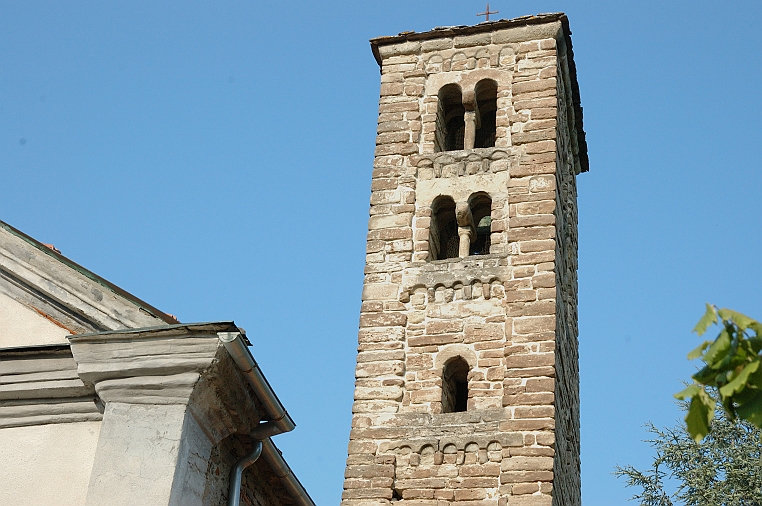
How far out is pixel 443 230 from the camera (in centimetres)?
1619

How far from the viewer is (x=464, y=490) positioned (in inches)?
523

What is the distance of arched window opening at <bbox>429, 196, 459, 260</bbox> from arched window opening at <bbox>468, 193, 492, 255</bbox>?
0.28m

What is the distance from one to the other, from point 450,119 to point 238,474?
978cm

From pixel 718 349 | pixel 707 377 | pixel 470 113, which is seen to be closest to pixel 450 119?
pixel 470 113

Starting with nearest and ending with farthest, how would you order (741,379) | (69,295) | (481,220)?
(741,379), (69,295), (481,220)

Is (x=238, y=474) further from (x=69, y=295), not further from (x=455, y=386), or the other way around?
(x=455, y=386)

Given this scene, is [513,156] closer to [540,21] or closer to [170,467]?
[540,21]

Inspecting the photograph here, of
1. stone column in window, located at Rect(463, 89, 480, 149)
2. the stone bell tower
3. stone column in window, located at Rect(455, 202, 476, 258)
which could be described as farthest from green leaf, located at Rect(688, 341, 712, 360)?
stone column in window, located at Rect(463, 89, 480, 149)

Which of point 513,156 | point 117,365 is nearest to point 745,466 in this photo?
point 513,156

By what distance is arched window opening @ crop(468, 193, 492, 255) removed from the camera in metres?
15.7

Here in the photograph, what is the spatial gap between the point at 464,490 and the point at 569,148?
689 cm

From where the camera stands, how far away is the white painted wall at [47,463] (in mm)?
7527

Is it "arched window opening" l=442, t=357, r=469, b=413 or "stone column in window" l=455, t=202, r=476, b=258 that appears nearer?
"arched window opening" l=442, t=357, r=469, b=413

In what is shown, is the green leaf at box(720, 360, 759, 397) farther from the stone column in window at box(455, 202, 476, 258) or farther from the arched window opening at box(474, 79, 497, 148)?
the arched window opening at box(474, 79, 497, 148)
